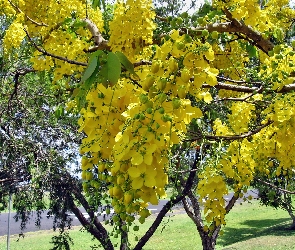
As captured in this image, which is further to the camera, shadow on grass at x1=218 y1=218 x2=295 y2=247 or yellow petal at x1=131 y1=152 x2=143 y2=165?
shadow on grass at x1=218 y1=218 x2=295 y2=247

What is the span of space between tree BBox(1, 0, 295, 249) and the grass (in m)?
6.04

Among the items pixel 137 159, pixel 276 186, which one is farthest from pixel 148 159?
pixel 276 186

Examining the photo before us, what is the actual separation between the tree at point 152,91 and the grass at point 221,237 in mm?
6036

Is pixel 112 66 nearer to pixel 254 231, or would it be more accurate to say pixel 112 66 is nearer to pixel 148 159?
pixel 148 159

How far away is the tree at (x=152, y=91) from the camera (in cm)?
120

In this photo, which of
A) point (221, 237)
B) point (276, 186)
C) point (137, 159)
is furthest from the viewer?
point (221, 237)

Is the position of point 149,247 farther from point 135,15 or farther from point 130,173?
point 130,173

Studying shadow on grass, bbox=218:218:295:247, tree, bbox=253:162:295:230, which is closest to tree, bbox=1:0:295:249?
tree, bbox=253:162:295:230

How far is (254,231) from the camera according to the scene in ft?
46.1

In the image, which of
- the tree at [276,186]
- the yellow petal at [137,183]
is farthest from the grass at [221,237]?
the yellow petal at [137,183]

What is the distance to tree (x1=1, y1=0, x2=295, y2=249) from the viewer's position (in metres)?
1.20

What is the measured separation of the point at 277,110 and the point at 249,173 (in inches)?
44.3

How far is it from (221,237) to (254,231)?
1338 millimetres

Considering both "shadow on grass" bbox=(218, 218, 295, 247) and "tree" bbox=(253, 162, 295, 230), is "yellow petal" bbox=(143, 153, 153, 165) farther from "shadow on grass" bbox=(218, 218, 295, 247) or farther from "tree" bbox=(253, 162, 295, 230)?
"shadow on grass" bbox=(218, 218, 295, 247)
